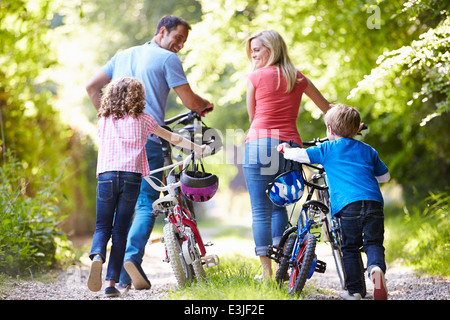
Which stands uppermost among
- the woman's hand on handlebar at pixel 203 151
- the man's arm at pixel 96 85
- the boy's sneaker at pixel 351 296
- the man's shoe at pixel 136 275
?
the man's arm at pixel 96 85

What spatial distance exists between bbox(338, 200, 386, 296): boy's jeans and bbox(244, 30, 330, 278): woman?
0.62 metres

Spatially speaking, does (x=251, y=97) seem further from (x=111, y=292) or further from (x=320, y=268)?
(x=111, y=292)

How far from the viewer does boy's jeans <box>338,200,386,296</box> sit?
325cm

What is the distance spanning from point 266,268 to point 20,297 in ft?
5.52

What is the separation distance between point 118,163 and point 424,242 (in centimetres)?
330

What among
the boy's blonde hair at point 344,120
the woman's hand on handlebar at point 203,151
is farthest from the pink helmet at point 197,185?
the boy's blonde hair at point 344,120

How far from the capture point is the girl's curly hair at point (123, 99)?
3.69m

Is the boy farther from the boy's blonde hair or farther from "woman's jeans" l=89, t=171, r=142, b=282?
"woman's jeans" l=89, t=171, r=142, b=282

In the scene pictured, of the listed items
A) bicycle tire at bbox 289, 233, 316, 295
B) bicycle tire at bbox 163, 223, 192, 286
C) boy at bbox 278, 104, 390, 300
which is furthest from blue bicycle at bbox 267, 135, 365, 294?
bicycle tire at bbox 163, 223, 192, 286

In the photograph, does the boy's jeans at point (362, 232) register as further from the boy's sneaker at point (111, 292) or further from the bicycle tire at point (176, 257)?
the boy's sneaker at point (111, 292)

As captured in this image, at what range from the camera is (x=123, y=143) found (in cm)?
366

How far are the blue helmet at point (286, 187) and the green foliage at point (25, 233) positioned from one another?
220 cm

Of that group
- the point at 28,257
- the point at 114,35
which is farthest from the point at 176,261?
the point at 114,35

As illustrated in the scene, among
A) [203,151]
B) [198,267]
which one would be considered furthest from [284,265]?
[203,151]
